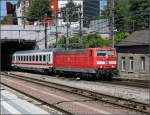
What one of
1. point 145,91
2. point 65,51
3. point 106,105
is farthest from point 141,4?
point 106,105

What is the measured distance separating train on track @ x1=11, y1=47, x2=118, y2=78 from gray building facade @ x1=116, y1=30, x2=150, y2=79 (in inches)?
310

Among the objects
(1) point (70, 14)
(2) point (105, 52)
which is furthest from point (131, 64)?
(2) point (105, 52)

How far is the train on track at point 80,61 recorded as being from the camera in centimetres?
3606

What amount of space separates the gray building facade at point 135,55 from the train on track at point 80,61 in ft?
25.8

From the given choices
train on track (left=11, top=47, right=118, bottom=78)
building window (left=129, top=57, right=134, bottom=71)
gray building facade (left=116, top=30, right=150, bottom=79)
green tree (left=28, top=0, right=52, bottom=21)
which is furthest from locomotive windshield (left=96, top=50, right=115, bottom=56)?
green tree (left=28, top=0, right=52, bottom=21)

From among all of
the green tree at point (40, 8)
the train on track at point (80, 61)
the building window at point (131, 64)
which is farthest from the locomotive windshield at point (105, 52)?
the green tree at point (40, 8)

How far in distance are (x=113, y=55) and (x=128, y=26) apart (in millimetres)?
31948

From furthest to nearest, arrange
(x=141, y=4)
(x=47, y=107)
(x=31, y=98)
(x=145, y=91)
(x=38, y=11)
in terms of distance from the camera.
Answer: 1. (x=38, y=11)
2. (x=141, y=4)
3. (x=145, y=91)
4. (x=31, y=98)
5. (x=47, y=107)

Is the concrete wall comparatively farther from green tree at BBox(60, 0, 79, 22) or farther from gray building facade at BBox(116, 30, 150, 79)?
green tree at BBox(60, 0, 79, 22)

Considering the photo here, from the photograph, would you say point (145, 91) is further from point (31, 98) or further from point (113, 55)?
point (113, 55)

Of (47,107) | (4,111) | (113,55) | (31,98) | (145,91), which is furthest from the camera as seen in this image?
(113,55)

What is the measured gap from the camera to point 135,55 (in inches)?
2003

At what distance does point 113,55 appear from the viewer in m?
37.2

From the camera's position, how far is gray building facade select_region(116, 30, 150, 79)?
4866cm
